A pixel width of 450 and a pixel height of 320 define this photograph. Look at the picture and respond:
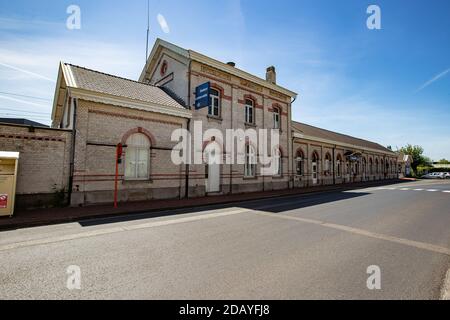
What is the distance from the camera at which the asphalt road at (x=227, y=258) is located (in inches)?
122

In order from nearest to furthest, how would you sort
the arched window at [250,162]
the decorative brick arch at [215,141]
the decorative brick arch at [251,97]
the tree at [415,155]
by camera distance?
the decorative brick arch at [215,141]
the arched window at [250,162]
the decorative brick arch at [251,97]
the tree at [415,155]

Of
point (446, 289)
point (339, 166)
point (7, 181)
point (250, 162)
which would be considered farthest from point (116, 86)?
point (339, 166)

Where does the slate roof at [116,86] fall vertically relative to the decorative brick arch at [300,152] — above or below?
above

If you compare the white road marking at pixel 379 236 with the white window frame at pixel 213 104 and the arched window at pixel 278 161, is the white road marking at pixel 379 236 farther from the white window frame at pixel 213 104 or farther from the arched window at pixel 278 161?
the arched window at pixel 278 161

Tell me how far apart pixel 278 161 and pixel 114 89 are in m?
12.5

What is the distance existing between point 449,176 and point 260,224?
63.3 m

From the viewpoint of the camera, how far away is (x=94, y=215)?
7.59m

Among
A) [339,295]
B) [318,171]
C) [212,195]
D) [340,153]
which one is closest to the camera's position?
[339,295]

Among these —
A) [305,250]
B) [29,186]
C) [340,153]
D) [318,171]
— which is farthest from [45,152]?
[340,153]

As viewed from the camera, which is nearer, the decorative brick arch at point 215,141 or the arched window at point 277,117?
the decorative brick arch at point 215,141

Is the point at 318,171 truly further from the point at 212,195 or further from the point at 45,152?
the point at 45,152

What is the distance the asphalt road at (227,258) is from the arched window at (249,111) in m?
10.5

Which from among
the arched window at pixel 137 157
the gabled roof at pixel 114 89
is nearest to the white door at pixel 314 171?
the gabled roof at pixel 114 89
